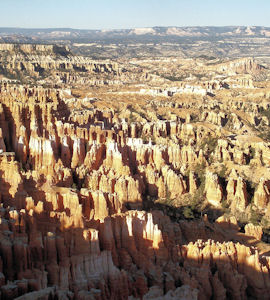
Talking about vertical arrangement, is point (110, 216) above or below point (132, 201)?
above

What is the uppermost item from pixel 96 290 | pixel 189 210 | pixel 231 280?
pixel 96 290

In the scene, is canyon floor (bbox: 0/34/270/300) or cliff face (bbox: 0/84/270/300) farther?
canyon floor (bbox: 0/34/270/300)

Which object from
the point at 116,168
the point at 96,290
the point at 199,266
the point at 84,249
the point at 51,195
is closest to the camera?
the point at 96,290

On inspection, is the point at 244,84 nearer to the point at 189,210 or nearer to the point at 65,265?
the point at 189,210

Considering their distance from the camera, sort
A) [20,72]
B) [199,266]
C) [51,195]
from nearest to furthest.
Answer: [199,266] → [51,195] → [20,72]

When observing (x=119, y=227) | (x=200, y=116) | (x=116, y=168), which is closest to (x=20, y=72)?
(x=200, y=116)

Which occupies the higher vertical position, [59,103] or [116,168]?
[59,103]

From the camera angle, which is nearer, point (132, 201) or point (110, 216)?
point (110, 216)

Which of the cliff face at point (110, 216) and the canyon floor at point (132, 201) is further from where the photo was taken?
the canyon floor at point (132, 201)
